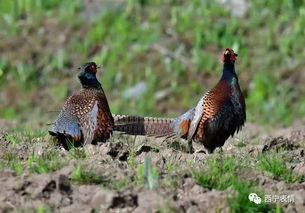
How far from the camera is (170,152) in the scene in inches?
292

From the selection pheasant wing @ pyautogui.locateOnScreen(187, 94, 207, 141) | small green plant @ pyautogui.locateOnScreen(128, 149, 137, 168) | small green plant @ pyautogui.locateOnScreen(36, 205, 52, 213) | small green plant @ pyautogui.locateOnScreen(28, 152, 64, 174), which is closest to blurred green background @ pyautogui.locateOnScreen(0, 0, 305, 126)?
pheasant wing @ pyautogui.locateOnScreen(187, 94, 207, 141)

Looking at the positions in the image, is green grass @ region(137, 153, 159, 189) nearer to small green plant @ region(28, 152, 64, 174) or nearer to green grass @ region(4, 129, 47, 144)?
small green plant @ region(28, 152, 64, 174)

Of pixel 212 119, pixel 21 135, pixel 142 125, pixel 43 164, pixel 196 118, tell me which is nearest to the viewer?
pixel 43 164

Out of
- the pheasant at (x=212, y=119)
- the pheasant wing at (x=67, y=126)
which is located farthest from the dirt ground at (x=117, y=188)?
the pheasant at (x=212, y=119)

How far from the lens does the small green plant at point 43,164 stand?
21.3 ft

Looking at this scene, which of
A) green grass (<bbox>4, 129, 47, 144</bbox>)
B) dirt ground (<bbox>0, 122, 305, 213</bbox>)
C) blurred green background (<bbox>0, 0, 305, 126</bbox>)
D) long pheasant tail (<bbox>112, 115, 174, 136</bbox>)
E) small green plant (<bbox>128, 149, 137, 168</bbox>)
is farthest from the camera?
blurred green background (<bbox>0, 0, 305, 126</bbox>)

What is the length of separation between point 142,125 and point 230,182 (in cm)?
279

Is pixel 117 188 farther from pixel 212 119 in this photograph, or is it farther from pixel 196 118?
pixel 196 118

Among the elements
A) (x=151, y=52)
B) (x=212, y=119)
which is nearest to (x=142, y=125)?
(x=212, y=119)

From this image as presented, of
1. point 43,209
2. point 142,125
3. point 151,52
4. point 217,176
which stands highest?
point 151,52

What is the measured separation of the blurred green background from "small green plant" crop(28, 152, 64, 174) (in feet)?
19.8

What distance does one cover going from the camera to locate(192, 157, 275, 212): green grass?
600cm

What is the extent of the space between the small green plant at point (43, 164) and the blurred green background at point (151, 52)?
237 inches

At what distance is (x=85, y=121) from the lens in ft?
26.3
